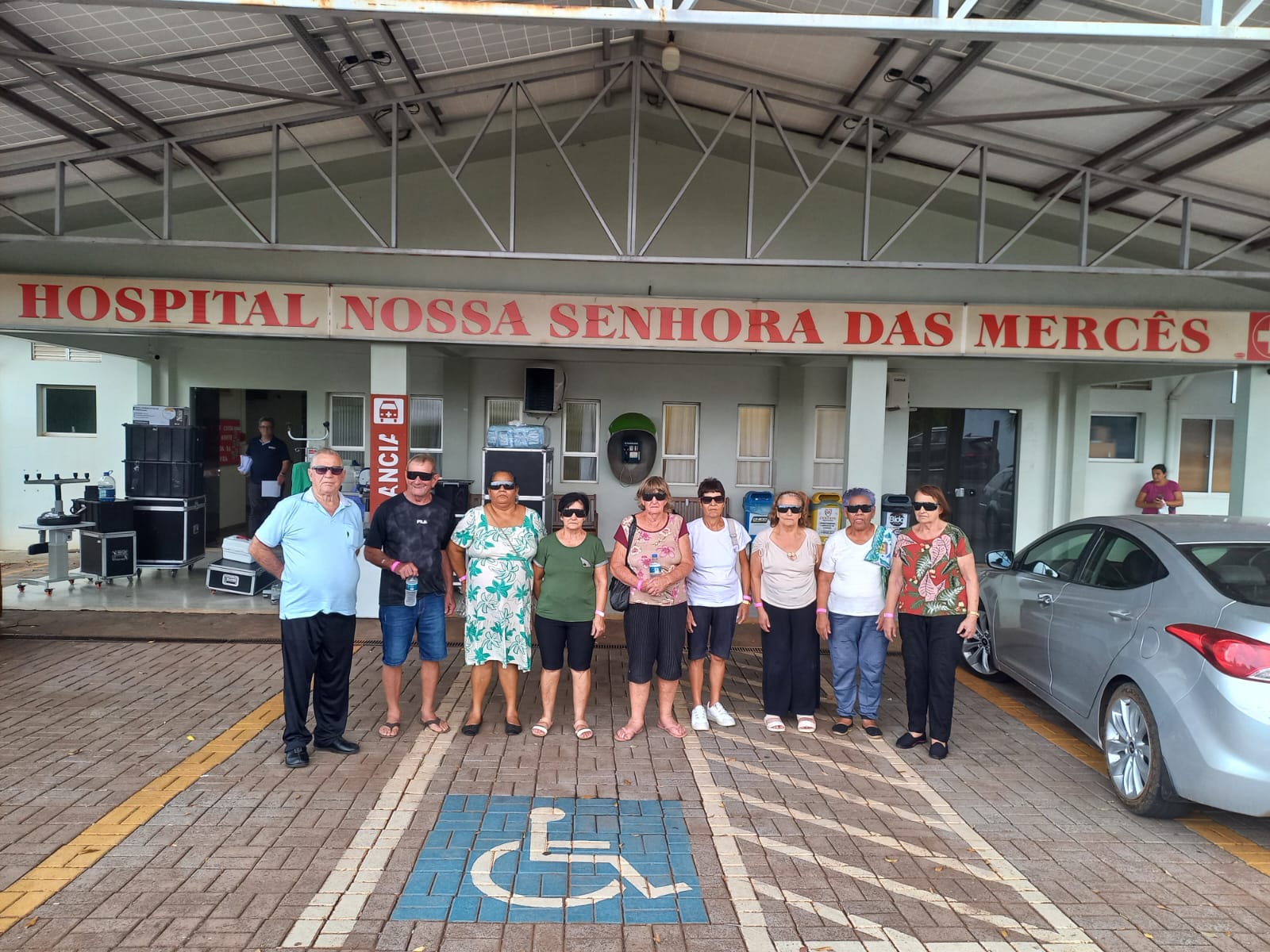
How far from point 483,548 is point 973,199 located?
6.93 m

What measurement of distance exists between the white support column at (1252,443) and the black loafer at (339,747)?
9.14 m

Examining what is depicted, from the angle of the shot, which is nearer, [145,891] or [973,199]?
[145,891]

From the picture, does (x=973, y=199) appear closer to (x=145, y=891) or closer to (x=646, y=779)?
(x=646, y=779)

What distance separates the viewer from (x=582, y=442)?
39.0 ft

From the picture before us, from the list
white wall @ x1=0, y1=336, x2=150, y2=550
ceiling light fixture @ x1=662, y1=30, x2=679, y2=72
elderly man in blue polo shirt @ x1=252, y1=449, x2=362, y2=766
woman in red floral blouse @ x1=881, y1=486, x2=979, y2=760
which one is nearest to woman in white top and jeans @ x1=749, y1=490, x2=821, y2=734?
woman in red floral blouse @ x1=881, y1=486, x2=979, y2=760

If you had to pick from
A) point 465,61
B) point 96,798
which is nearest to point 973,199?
point 465,61

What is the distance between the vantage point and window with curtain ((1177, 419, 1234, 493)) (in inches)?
496

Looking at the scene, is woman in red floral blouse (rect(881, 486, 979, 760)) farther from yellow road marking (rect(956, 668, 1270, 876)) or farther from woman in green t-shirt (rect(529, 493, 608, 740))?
woman in green t-shirt (rect(529, 493, 608, 740))

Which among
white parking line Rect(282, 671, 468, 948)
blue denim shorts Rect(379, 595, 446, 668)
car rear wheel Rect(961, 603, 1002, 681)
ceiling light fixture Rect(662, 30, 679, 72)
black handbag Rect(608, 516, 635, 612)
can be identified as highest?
ceiling light fixture Rect(662, 30, 679, 72)

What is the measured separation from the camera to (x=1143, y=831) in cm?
417

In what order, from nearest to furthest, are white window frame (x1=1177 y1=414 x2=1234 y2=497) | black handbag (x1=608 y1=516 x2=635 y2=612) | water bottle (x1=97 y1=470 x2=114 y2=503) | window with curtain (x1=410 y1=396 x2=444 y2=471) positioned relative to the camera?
black handbag (x1=608 y1=516 x2=635 y2=612)
water bottle (x1=97 y1=470 x2=114 y2=503)
window with curtain (x1=410 y1=396 x2=444 y2=471)
white window frame (x1=1177 y1=414 x2=1234 y2=497)

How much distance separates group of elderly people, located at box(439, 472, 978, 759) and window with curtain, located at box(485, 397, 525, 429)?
21.3 ft

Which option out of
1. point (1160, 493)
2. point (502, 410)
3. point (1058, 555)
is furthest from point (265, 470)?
point (1160, 493)

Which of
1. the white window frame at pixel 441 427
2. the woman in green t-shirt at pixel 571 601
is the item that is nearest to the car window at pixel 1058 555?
the woman in green t-shirt at pixel 571 601
